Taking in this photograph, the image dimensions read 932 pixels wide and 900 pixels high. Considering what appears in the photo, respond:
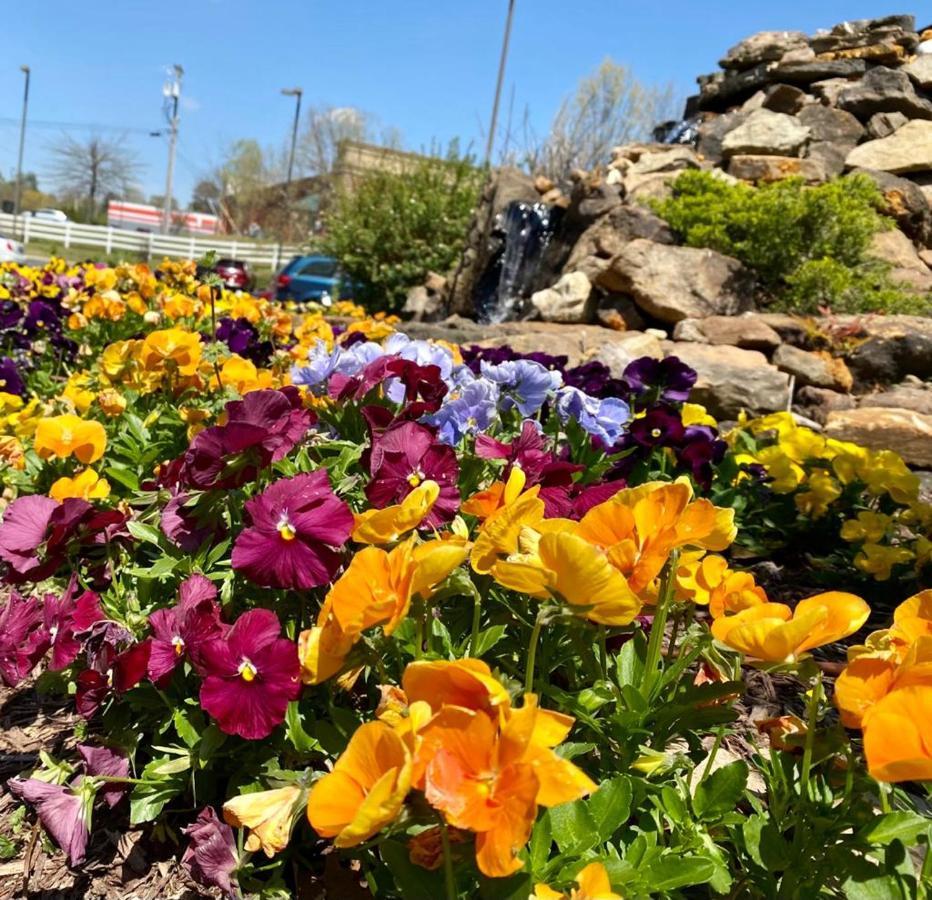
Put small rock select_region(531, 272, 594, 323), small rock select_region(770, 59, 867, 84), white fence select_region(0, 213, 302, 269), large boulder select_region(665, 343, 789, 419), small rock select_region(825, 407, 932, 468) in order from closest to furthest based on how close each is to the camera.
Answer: small rock select_region(825, 407, 932, 468), large boulder select_region(665, 343, 789, 419), small rock select_region(531, 272, 594, 323), small rock select_region(770, 59, 867, 84), white fence select_region(0, 213, 302, 269)

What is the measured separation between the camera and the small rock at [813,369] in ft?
21.3

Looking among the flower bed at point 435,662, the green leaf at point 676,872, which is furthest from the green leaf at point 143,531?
the green leaf at point 676,872

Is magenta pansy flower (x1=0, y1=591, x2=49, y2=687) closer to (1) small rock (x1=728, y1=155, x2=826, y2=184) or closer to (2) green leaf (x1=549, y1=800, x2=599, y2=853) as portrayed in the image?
(2) green leaf (x1=549, y1=800, x2=599, y2=853)

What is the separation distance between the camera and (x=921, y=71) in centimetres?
1478

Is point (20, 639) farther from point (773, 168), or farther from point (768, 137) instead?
point (768, 137)

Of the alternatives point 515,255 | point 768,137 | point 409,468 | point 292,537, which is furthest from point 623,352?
point 768,137

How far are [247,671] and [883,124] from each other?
15317 millimetres

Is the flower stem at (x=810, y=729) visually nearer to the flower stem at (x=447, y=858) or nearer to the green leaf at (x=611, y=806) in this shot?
the green leaf at (x=611, y=806)

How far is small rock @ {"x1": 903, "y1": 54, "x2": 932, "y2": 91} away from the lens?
1467 centimetres

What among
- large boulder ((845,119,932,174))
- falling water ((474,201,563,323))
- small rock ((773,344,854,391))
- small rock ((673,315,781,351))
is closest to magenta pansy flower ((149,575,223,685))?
small rock ((773,344,854,391))

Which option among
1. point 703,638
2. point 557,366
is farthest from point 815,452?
point 703,638

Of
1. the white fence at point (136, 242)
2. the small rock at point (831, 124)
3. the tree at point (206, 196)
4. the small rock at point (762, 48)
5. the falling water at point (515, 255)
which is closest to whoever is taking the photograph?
the falling water at point (515, 255)

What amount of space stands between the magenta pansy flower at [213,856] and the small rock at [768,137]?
1322 centimetres

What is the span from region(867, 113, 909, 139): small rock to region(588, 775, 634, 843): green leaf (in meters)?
14.9
